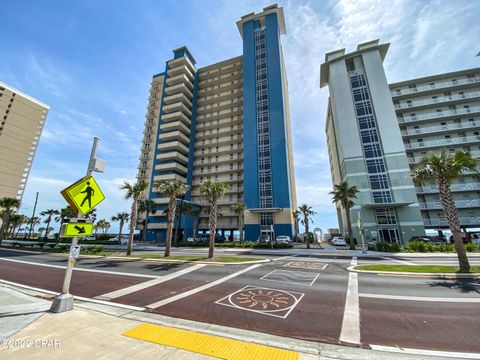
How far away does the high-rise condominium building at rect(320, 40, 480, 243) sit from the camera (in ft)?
125

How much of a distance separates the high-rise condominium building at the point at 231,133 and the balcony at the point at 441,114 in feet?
91.2

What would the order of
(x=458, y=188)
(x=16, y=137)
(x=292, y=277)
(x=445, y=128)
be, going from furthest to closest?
(x=16, y=137), (x=445, y=128), (x=458, y=188), (x=292, y=277)

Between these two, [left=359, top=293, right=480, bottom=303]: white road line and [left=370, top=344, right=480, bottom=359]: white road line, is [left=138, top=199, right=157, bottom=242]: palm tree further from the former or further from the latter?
[left=370, top=344, right=480, bottom=359]: white road line

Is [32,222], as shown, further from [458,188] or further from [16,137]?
[458,188]

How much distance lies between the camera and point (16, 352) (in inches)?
143

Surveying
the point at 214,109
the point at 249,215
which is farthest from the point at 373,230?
the point at 214,109

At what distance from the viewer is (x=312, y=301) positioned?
7668 millimetres

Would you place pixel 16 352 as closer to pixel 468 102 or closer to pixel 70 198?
pixel 70 198

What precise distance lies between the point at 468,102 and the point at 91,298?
7213 cm

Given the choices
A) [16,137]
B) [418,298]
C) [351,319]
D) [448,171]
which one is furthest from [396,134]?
[16,137]

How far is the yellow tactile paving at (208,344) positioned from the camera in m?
3.91

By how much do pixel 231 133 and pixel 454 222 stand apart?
50.1 metres

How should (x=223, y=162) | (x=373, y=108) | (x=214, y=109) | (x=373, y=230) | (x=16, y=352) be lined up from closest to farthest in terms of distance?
(x=16, y=352), (x=373, y=230), (x=373, y=108), (x=223, y=162), (x=214, y=109)


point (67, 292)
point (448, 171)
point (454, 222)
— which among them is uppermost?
point (448, 171)
